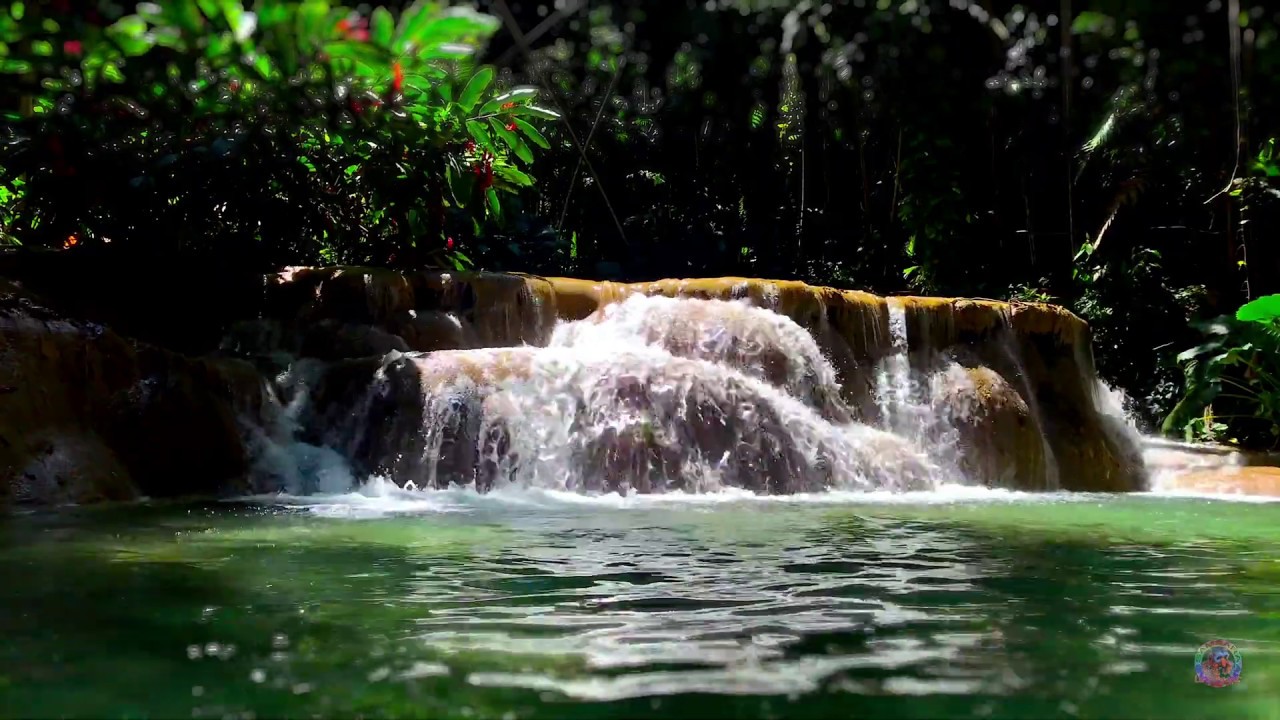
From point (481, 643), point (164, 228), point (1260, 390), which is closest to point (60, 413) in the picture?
point (164, 228)

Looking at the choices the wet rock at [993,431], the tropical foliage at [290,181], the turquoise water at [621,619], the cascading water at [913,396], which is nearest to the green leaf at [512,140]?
the tropical foliage at [290,181]

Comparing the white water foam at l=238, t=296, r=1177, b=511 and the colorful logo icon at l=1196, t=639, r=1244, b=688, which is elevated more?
the white water foam at l=238, t=296, r=1177, b=511

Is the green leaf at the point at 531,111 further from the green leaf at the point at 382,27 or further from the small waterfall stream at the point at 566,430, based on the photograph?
the green leaf at the point at 382,27

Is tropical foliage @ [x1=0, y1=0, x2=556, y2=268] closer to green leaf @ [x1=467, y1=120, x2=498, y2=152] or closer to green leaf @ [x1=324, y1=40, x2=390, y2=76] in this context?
green leaf @ [x1=467, y1=120, x2=498, y2=152]

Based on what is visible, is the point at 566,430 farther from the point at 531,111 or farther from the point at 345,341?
the point at 531,111

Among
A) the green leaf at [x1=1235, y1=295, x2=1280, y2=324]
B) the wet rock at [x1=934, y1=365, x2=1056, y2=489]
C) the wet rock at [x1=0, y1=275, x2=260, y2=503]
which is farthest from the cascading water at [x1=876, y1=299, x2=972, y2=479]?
A: the wet rock at [x1=0, y1=275, x2=260, y2=503]

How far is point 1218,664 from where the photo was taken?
258cm

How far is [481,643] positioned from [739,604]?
2.89 feet

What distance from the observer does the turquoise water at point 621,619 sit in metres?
2.25

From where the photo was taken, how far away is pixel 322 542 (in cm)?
477

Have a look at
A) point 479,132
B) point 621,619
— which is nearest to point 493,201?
point 479,132

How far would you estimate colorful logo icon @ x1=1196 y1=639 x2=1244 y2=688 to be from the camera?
2.44 meters

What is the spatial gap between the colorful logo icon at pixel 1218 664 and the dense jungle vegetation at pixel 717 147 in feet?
3.73

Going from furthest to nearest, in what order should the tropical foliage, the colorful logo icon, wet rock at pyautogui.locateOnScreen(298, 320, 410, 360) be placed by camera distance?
wet rock at pyautogui.locateOnScreen(298, 320, 410, 360) → the tropical foliage → the colorful logo icon
